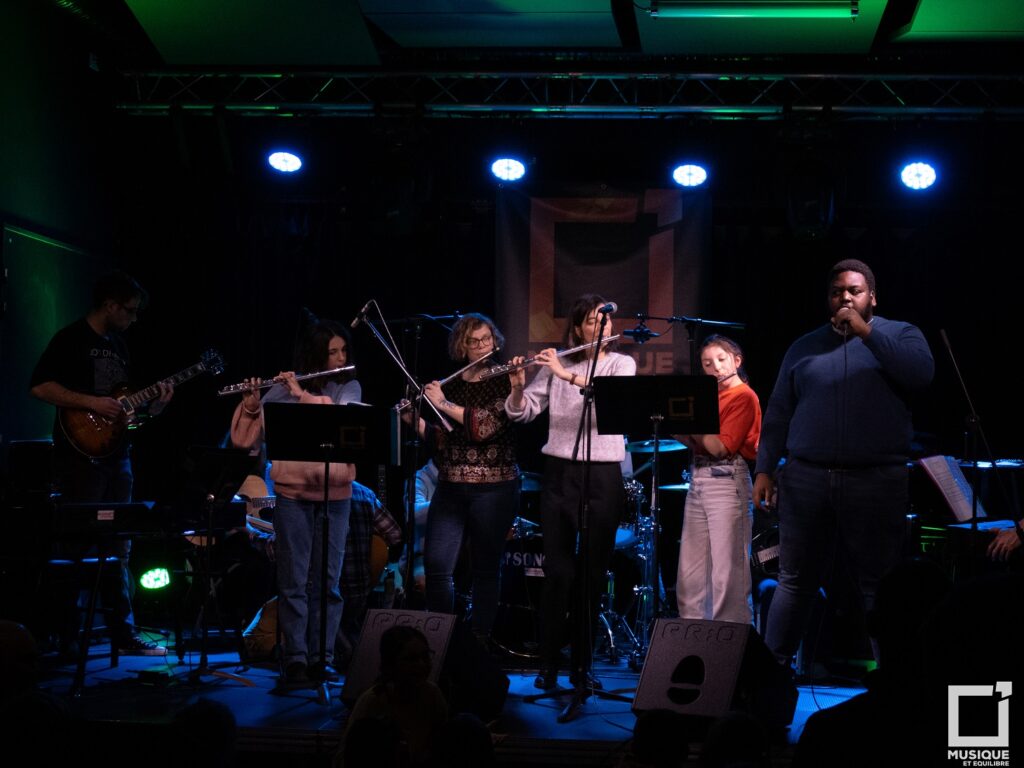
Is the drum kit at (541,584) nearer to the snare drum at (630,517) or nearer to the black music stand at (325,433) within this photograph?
the snare drum at (630,517)

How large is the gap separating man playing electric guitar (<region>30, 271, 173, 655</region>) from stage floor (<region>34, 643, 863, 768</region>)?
0.32 meters

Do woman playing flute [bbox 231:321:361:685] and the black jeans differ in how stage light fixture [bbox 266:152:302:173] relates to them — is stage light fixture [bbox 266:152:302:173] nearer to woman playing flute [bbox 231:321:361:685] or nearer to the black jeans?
woman playing flute [bbox 231:321:361:685]

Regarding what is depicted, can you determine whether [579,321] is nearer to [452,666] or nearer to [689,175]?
[452,666]

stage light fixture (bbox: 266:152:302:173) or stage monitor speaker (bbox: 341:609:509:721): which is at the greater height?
stage light fixture (bbox: 266:152:302:173)

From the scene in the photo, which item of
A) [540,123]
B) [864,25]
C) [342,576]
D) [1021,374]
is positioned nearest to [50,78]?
[540,123]

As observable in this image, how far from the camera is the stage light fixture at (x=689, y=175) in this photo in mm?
7941

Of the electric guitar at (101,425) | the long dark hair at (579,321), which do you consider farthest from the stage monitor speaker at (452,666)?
the electric guitar at (101,425)

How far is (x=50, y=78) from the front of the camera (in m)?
7.36

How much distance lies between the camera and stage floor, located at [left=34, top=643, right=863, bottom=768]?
174 inches

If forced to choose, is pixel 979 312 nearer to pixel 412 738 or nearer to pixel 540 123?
pixel 540 123

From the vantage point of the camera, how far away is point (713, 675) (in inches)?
166

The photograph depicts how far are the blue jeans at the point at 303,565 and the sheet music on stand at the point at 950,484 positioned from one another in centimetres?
311

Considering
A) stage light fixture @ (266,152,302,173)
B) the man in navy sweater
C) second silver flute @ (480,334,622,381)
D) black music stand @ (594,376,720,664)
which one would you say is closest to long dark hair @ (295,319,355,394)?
second silver flute @ (480,334,622,381)

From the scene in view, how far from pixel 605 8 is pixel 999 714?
6047 millimetres
